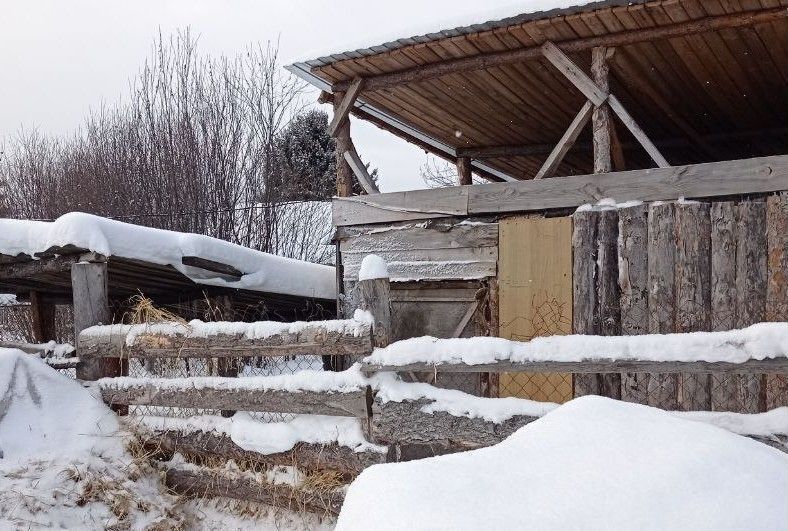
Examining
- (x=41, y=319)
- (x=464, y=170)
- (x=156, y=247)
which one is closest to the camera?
(x=156, y=247)

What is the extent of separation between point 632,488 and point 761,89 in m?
7.62

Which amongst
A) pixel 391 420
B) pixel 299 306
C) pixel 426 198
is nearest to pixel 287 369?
pixel 299 306

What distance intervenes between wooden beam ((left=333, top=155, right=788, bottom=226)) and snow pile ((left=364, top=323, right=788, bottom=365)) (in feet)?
7.57

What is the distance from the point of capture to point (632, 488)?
4.72ft

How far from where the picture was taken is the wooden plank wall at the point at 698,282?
529cm

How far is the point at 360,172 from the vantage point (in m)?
7.46

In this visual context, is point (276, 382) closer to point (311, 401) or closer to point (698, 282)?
point (311, 401)

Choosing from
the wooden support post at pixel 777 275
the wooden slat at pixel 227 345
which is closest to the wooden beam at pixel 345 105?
the wooden slat at pixel 227 345

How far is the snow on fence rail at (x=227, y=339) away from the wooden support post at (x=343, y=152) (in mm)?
2815

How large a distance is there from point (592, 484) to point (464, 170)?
30.0ft

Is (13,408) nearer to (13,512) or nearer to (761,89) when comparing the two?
(13,512)

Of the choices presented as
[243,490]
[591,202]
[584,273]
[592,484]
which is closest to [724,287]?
[584,273]

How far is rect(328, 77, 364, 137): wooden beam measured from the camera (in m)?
7.26

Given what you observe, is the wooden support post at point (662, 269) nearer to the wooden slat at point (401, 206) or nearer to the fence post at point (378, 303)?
the wooden slat at point (401, 206)
